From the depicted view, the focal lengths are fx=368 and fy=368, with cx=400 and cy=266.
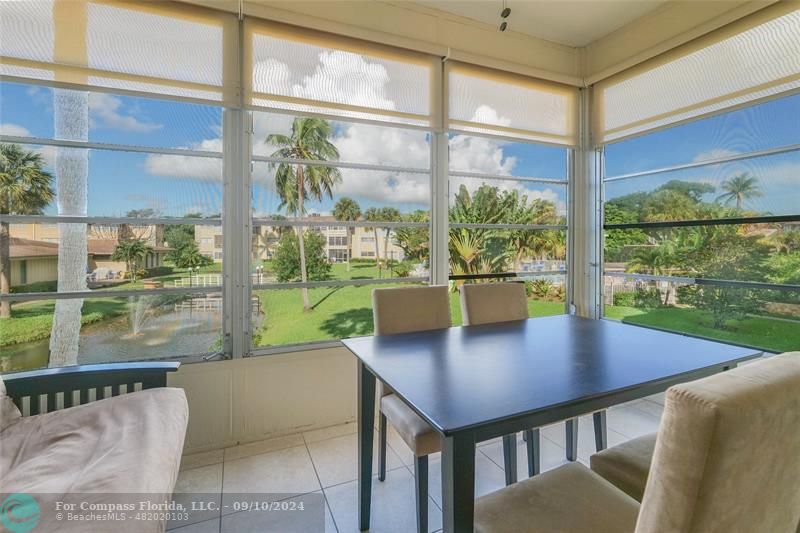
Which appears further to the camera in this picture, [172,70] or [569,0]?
[569,0]

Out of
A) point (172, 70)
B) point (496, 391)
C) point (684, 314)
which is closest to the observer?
point (496, 391)

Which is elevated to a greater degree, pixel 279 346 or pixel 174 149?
pixel 174 149

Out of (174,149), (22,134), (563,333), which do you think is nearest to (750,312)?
(563,333)

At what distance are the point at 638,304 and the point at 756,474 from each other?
9.52ft

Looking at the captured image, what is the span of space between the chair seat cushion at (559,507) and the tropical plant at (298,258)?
186 cm

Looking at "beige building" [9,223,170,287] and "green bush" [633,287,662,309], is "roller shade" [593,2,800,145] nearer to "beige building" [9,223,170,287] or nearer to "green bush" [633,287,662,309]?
"green bush" [633,287,662,309]

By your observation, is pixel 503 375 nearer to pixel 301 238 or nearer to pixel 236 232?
pixel 301 238

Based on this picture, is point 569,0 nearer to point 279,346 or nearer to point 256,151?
point 256,151

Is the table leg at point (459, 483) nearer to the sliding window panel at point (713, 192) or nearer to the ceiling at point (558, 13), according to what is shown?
the sliding window panel at point (713, 192)

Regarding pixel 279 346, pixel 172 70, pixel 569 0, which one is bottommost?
pixel 279 346

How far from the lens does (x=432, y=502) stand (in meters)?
1.83

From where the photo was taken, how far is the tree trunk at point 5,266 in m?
1.95

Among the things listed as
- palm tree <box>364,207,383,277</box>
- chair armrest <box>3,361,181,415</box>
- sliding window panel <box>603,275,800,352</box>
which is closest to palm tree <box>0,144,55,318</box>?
chair armrest <box>3,361,181,415</box>

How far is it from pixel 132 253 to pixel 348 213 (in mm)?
1358
